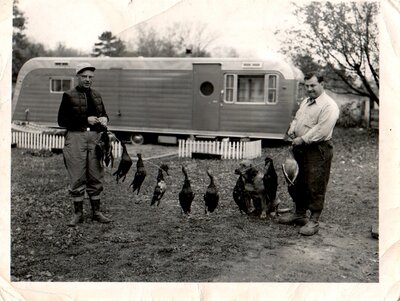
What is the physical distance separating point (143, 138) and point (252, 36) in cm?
534

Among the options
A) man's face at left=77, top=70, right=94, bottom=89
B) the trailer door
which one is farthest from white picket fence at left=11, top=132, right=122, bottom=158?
man's face at left=77, top=70, right=94, bottom=89

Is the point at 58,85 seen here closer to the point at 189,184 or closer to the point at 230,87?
the point at 230,87

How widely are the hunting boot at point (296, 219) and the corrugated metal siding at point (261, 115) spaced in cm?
503

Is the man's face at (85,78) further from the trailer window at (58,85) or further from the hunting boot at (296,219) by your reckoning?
the trailer window at (58,85)

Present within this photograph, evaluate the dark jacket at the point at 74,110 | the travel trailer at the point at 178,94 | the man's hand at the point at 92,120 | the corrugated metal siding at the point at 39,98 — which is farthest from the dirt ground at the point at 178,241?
the corrugated metal siding at the point at 39,98

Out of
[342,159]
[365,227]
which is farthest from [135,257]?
[342,159]

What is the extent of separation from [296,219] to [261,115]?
17.2 ft

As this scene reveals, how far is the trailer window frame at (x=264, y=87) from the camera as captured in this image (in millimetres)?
8992

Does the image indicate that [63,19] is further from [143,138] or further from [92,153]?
[143,138]

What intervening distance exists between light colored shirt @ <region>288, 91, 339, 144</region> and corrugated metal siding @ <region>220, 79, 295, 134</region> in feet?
17.0

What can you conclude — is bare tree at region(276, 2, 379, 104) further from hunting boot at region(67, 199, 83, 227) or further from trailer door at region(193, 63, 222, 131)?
hunting boot at region(67, 199, 83, 227)
